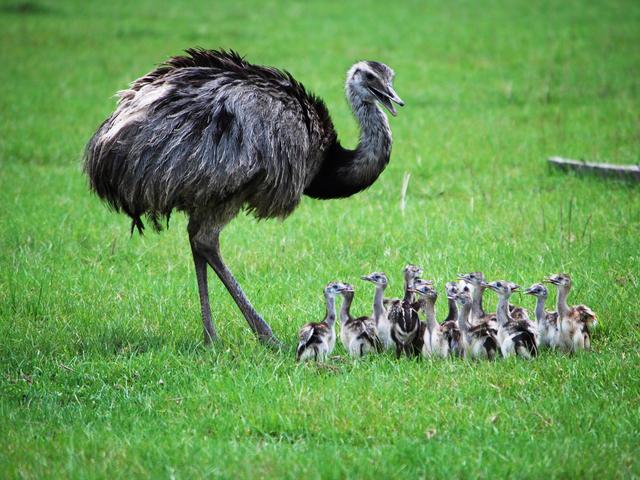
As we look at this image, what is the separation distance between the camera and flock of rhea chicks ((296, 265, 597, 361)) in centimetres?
615

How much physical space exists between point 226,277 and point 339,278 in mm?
1289

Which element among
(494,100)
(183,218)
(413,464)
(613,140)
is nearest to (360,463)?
(413,464)

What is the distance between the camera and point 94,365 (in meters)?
6.11

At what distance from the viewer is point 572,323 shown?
20.5 ft

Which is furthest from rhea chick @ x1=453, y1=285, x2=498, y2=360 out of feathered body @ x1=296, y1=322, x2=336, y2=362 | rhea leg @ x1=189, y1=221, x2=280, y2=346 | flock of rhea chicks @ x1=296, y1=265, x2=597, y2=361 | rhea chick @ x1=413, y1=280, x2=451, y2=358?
rhea leg @ x1=189, y1=221, x2=280, y2=346

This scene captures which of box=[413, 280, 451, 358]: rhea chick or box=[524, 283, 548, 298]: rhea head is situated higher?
box=[524, 283, 548, 298]: rhea head

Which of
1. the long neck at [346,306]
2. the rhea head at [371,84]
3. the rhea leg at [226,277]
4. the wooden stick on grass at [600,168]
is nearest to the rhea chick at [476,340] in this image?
the long neck at [346,306]

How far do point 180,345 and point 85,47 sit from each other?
13.1 metres

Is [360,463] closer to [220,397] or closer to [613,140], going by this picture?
[220,397]

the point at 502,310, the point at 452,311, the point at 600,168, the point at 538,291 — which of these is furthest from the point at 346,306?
the point at 600,168

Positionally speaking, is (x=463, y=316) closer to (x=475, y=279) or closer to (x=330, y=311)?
(x=475, y=279)

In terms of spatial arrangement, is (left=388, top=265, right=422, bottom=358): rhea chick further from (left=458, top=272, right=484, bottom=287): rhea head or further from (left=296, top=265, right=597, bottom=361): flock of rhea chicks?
(left=458, top=272, right=484, bottom=287): rhea head

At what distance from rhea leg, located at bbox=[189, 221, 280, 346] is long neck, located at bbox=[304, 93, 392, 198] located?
813 millimetres

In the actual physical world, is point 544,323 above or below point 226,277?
below
